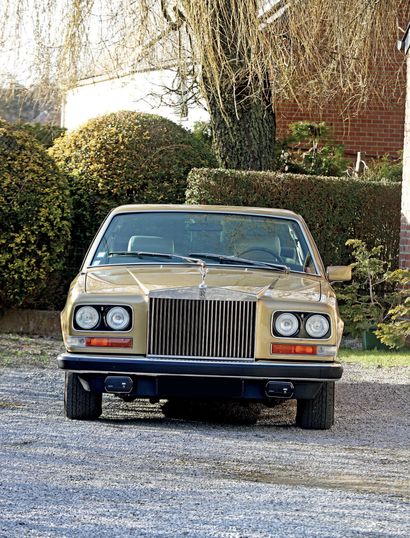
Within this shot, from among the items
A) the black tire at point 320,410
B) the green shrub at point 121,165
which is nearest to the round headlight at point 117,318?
the black tire at point 320,410

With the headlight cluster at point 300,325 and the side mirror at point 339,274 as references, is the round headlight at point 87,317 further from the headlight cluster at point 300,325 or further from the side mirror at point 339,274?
the side mirror at point 339,274

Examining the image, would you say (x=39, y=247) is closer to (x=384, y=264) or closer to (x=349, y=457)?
(x=384, y=264)

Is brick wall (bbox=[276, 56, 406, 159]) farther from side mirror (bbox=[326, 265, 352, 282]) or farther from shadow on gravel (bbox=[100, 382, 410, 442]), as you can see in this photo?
side mirror (bbox=[326, 265, 352, 282])

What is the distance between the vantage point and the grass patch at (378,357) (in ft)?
42.9

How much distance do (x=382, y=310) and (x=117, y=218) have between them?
6.03 metres

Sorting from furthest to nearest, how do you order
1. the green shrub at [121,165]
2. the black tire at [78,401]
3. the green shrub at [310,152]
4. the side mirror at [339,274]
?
the green shrub at [310,152] → the green shrub at [121,165] → the side mirror at [339,274] → the black tire at [78,401]

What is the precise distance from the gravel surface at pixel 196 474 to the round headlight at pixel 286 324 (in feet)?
2.37

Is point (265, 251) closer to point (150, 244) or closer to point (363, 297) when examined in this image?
point (150, 244)

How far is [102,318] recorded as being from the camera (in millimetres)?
8102

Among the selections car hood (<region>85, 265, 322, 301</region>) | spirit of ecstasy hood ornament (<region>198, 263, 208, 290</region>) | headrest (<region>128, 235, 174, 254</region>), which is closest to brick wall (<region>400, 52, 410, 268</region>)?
car hood (<region>85, 265, 322, 301</region>)

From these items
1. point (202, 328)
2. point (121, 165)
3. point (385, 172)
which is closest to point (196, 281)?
point (202, 328)

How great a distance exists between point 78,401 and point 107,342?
1.93 feet

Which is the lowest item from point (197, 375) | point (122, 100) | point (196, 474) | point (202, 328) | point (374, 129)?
point (196, 474)

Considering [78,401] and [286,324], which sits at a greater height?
[286,324]
